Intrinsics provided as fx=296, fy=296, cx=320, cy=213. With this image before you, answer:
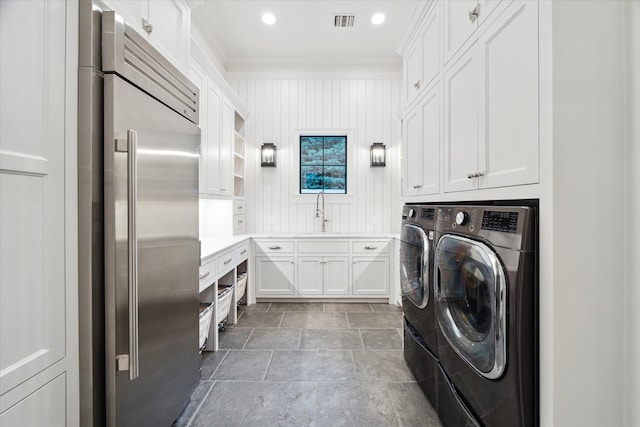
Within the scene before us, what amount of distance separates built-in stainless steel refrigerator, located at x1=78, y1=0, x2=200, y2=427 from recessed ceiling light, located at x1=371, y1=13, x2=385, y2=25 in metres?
2.67

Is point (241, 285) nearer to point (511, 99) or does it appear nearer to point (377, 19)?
point (511, 99)

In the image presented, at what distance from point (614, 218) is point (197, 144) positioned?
180 centimetres

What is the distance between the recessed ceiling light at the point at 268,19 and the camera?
3195 millimetres

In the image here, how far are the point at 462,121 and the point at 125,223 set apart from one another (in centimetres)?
151

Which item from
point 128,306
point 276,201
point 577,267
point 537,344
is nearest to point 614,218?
point 577,267

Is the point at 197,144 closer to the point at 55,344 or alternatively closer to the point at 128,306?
the point at 128,306

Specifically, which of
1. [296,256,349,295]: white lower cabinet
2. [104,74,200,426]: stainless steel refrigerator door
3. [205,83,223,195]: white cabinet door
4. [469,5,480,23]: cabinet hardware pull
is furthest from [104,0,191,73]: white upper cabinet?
[296,256,349,295]: white lower cabinet

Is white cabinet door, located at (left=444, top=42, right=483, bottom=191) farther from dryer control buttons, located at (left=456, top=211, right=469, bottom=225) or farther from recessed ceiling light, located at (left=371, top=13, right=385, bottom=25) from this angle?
recessed ceiling light, located at (left=371, top=13, right=385, bottom=25)

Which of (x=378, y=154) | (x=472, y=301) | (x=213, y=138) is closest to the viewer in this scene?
(x=472, y=301)

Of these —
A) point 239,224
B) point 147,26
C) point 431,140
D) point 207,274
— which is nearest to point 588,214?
point 431,140

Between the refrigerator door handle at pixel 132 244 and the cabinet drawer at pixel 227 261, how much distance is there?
1.43 metres

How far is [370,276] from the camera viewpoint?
3740 mm

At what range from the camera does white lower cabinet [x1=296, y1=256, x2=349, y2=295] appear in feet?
12.3

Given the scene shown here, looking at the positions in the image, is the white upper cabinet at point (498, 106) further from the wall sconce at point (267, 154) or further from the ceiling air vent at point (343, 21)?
the wall sconce at point (267, 154)
